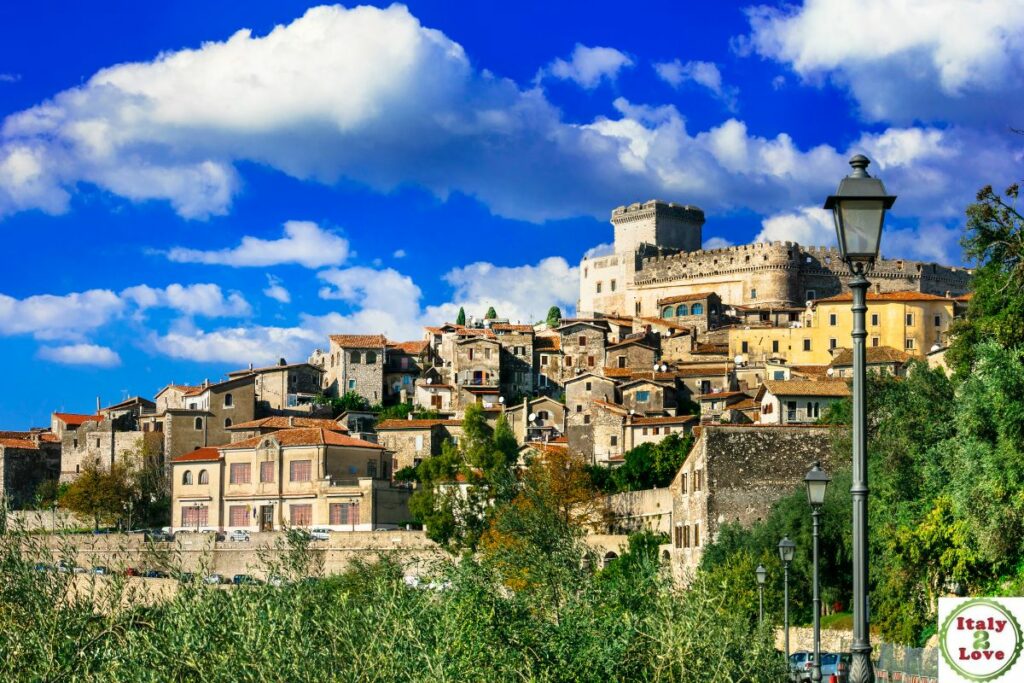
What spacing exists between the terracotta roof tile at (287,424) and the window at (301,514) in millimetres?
9389

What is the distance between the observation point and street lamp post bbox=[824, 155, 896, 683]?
A: 1204 centimetres

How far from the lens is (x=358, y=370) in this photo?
110 meters

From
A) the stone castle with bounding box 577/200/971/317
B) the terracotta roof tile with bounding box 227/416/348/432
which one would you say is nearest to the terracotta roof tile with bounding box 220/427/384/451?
the terracotta roof tile with bounding box 227/416/348/432

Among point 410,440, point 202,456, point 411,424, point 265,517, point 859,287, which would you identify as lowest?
point 265,517

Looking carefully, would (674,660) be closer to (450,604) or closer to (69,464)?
(450,604)

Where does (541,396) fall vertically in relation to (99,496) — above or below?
above

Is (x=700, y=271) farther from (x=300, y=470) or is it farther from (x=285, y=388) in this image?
(x=300, y=470)

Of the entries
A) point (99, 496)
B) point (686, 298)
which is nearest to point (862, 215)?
point (99, 496)

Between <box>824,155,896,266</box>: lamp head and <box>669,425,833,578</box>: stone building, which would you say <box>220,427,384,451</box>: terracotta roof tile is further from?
<box>824,155,896,266</box>: lamp head

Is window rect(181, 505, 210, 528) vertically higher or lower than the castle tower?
lower

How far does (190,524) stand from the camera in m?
85.8

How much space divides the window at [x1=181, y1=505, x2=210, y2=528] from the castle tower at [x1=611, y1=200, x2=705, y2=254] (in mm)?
67449

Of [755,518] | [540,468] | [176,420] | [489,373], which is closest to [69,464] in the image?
[176,420]

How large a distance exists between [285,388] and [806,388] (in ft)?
146
